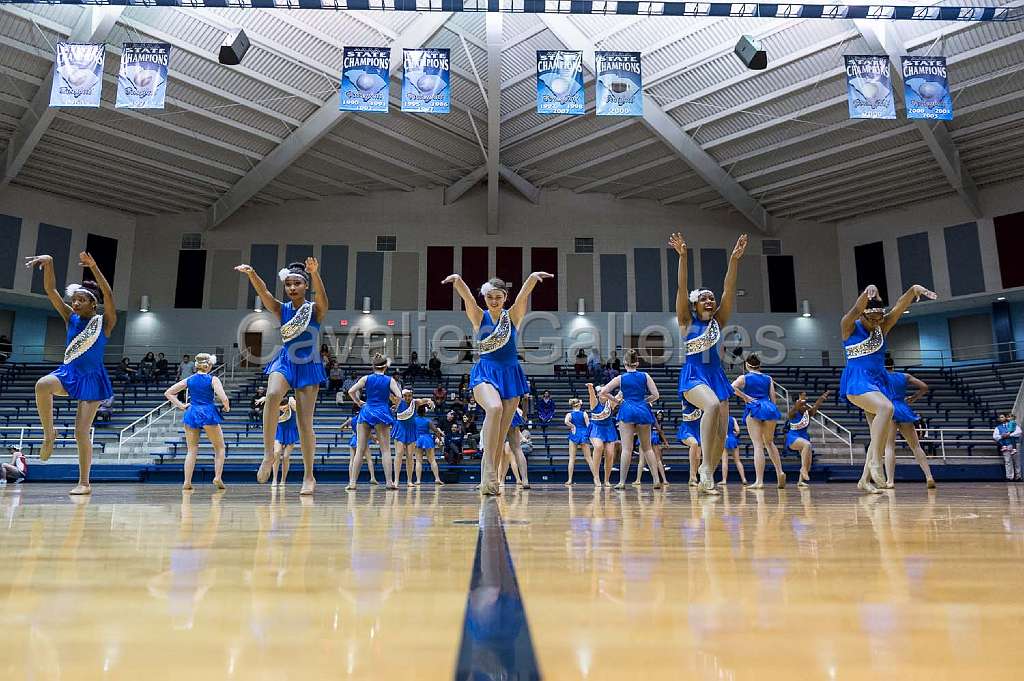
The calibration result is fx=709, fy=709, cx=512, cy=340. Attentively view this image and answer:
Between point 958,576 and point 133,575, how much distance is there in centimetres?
131

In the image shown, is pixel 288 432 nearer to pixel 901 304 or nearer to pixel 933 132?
pixel 901 304

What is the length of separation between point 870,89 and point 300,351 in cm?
1259

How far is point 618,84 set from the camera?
13.9 metres

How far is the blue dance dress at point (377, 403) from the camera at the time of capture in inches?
305

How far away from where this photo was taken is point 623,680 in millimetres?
558

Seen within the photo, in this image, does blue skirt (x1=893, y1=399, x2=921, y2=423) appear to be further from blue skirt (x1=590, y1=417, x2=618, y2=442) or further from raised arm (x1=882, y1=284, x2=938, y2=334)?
blue skirt (x1=590, y1=417, x2=618, y2=442)

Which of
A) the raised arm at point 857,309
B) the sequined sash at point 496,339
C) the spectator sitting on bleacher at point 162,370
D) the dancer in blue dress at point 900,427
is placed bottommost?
the dancer in blue dress at point 900,427

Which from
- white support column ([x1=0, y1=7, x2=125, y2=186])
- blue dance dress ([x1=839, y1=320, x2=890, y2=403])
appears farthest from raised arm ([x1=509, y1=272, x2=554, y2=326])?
white support column ([x1=0, y1=7, x2=125, y2=186])

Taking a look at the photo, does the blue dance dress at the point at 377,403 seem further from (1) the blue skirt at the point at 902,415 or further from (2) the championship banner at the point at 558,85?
(2) the championship banner at the point at 558,85

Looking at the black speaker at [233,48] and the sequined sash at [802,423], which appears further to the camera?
the black speaker at [233,48]

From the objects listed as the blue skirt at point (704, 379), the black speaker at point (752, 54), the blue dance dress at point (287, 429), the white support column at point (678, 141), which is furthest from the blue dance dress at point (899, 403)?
the white support column at point (678, 141)

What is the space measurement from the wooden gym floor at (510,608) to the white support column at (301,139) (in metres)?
16.8

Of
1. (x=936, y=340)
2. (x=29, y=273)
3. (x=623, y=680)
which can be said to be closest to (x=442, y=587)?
(x=623, y=680)

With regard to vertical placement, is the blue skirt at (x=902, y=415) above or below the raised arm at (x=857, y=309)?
below
